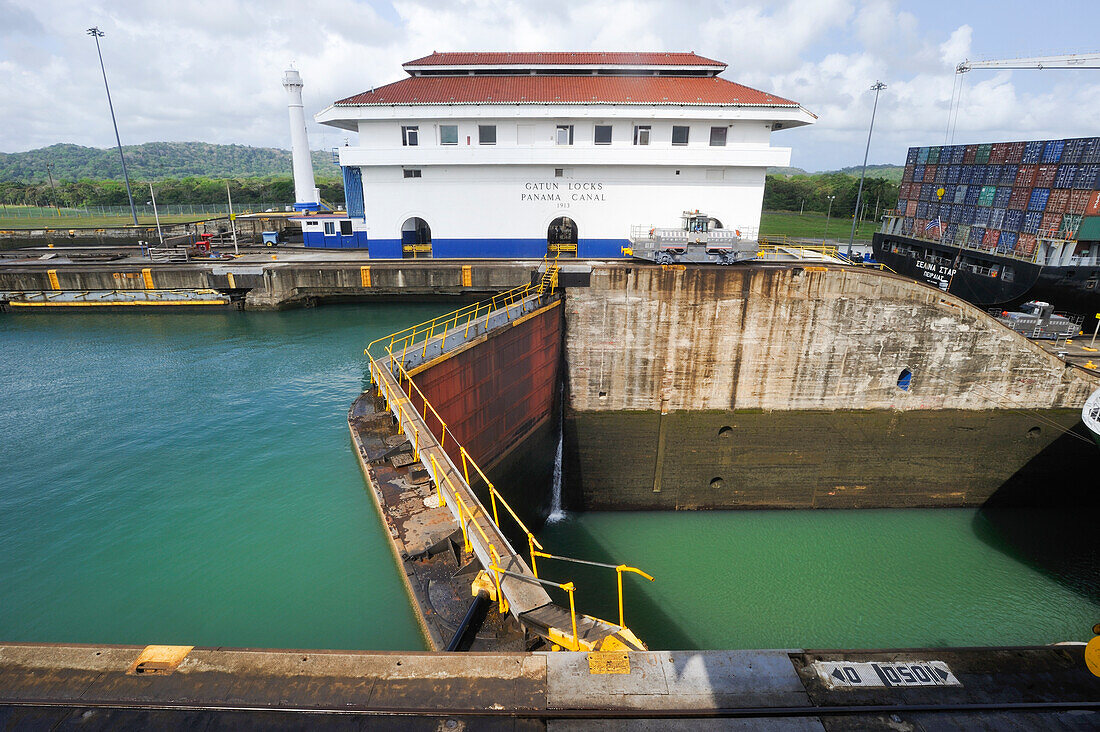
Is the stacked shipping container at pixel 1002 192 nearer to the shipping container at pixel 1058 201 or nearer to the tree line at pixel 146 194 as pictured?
the shipping container at pixel 1058 201

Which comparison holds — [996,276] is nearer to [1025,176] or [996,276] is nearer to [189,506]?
[1025,176]

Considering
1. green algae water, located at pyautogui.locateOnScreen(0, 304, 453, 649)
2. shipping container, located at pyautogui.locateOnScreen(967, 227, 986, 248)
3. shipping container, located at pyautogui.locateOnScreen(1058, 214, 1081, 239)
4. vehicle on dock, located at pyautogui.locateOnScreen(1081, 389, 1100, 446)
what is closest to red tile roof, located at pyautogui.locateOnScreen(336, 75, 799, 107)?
shipping container, located at pyautogui.locateOnScreen(1058, 214, 1081, 239)

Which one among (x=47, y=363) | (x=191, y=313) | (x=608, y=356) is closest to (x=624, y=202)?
→ (x=608, y=356)

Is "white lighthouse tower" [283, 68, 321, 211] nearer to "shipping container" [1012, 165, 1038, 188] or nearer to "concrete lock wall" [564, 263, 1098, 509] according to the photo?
"concrete lock wall" [564, 263, 1098, 509]

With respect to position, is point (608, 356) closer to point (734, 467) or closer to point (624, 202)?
point (734, 467)

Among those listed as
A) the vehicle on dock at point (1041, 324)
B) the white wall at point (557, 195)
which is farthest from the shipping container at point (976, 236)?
the white wall at point (557, 195)
